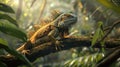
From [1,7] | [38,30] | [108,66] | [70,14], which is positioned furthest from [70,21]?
[1,7]

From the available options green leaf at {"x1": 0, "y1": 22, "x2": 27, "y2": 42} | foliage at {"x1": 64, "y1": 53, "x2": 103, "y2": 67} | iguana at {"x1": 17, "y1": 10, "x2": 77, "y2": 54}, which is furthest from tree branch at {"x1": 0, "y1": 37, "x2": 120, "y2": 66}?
green leaf at {"x1": 0, "y1": 22, "x2": 27, "y2": 42}

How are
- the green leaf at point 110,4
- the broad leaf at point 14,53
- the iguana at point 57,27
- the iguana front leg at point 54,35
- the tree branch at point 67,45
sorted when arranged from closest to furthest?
the broad leaf at point 14,53 → the green leaf at point 110,4 → the tree branch at point 67,45 → the iguana front leg at point 54,35 → the iguana at point 57,27

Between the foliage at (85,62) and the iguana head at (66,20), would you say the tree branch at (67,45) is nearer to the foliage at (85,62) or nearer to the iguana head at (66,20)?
the foliage at (85,62)

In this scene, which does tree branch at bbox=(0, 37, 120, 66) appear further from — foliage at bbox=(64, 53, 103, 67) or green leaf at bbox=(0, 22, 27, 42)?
green leaf at bbox=(0, 22, 27, 42)

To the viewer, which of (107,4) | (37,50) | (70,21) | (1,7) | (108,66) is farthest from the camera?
Result: (70,21)

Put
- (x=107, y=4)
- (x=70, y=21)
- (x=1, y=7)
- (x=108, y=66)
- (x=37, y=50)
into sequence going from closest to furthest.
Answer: (x=107, y=4), (x=1, y=7), (x=108, y=66), (x=37, y=50), (x=70, y=21)

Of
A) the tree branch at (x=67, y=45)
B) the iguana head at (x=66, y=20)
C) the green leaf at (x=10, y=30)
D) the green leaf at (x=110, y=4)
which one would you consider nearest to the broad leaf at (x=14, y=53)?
the green leaf at (x=10, y=30)

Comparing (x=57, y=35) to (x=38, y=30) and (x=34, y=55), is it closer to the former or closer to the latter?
(x=38, y=30)

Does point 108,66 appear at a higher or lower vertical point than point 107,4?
lower
